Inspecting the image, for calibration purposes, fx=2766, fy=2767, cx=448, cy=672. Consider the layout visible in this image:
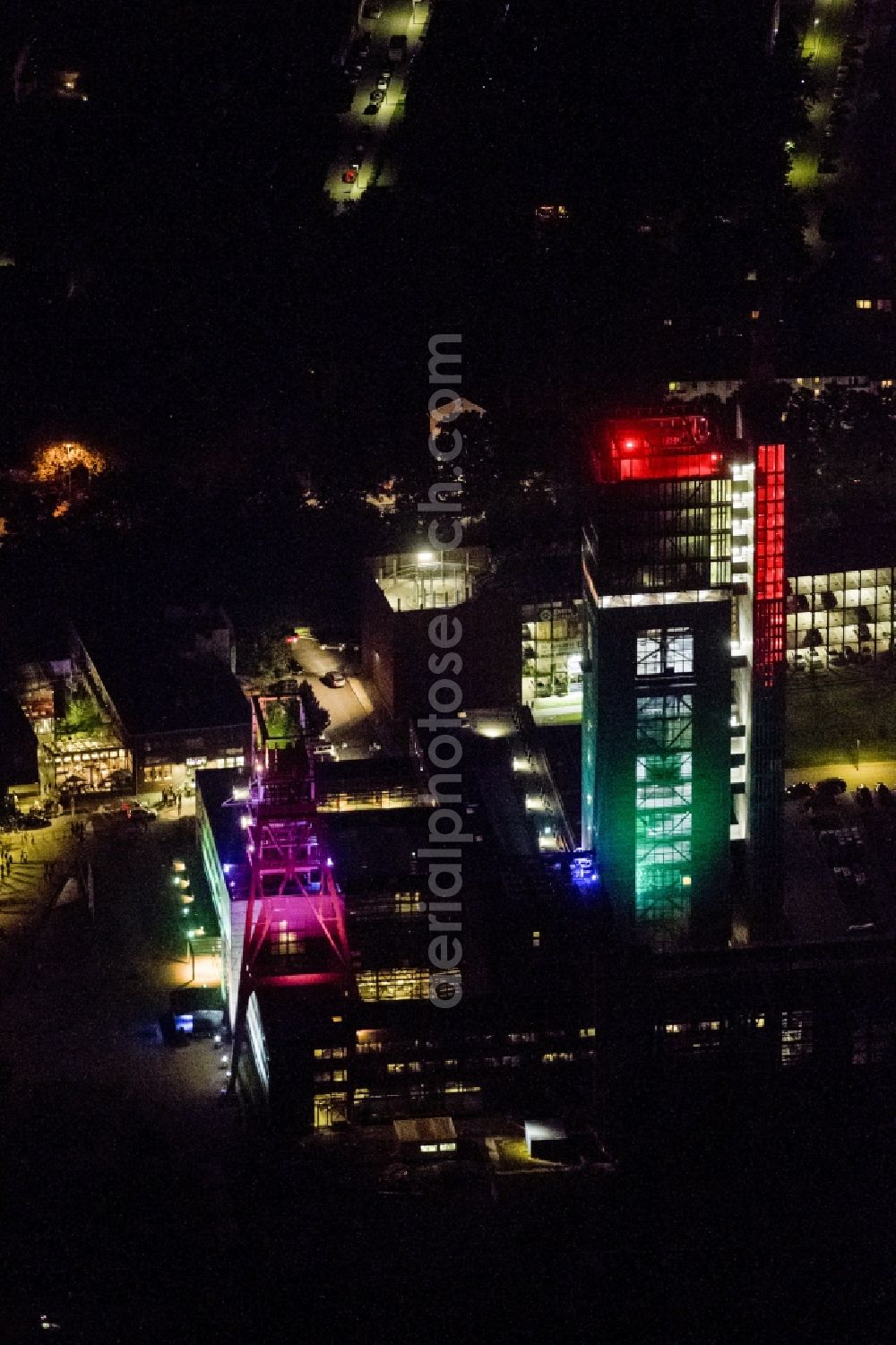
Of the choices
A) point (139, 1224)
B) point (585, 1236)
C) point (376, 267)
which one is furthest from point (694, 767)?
point (376, 267)

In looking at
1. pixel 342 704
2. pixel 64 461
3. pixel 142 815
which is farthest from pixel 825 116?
pixel 142 815

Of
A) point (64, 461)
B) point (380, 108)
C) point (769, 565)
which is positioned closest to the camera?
point (769, 565)

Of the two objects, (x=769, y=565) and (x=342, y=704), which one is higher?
(x=769, y=565)

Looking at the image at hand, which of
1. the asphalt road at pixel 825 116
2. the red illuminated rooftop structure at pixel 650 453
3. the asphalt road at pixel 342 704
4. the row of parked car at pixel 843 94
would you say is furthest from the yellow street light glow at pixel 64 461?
the red illuminated rooftop structure at pixel 650 453

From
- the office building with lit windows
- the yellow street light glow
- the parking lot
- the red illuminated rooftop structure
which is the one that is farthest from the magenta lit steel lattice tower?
the yellow street light glow

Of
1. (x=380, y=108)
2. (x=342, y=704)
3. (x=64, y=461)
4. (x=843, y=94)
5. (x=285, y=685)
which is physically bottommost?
(x=342, y=704)

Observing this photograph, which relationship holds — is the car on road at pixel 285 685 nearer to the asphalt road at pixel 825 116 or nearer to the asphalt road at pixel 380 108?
the asphalt road at pixel 380 108

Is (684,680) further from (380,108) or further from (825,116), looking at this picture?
(825,116)

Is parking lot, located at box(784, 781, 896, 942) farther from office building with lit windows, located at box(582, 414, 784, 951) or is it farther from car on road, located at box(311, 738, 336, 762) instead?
car on road, located at box(311, 738, 336, 762)
